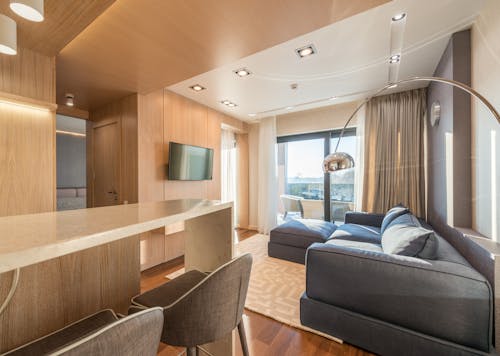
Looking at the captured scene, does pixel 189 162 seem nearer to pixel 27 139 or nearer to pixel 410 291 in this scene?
pixel 27 139

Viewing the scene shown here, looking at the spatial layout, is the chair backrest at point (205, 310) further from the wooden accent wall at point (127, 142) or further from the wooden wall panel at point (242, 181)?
the wooden wall panel at point (242, 181)

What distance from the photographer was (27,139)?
1766 mm

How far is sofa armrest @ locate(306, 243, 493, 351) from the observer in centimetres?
121

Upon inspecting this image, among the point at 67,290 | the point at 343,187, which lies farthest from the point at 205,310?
the point at 343,187

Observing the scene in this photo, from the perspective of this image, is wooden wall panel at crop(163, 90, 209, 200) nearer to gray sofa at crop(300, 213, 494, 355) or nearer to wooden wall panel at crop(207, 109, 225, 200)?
wooden wall panel at crop(207, 109, 225, 200)

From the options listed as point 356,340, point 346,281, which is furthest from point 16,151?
point 356,340

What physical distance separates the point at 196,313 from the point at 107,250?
0.62m

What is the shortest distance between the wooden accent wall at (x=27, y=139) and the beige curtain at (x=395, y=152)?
13.7 feet

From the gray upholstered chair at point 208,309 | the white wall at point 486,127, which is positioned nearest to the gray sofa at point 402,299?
the white wall at point 486,127

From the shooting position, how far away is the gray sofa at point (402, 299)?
122 centimetres

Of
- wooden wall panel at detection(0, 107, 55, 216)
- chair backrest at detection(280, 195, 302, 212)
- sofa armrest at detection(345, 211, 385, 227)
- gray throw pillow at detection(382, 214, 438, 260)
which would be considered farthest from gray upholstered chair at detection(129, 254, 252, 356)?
chair backrest at detection(280, 195, 302, 212)

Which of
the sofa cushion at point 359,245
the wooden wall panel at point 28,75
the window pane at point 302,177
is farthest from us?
the window pane at point 302,177

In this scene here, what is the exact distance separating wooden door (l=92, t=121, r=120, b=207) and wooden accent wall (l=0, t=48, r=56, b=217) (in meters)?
1.16

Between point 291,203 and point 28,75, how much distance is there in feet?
14.2
